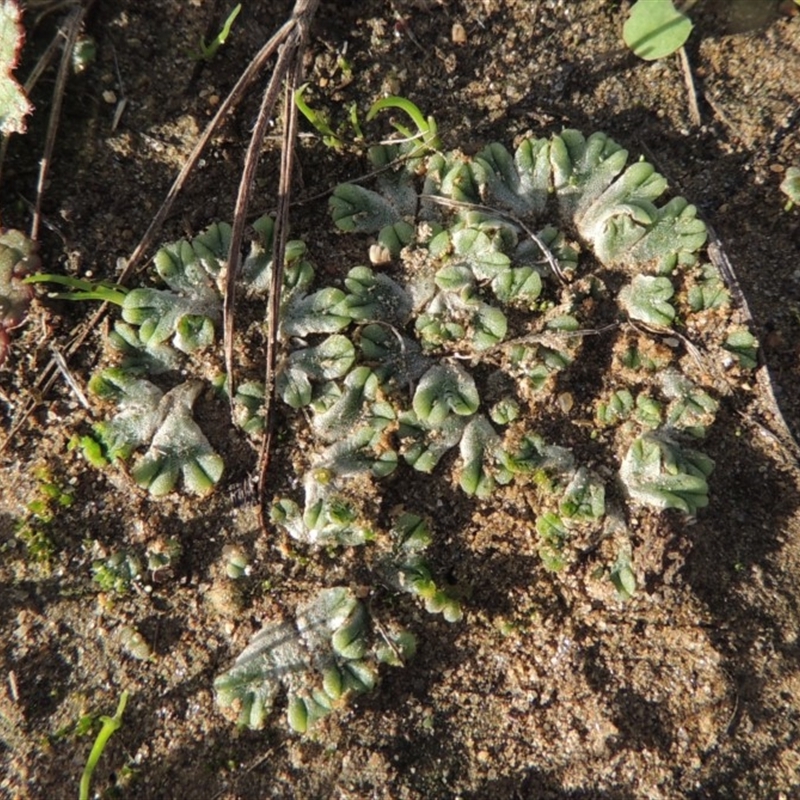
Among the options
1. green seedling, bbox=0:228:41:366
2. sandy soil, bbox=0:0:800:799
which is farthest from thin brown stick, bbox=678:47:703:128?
green seedling, bbox=0:228:41:366

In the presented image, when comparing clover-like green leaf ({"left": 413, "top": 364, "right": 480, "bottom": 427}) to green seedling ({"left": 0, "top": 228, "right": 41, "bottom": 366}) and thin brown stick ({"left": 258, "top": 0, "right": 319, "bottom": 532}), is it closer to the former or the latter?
thin brown stick ({"left": 258, "top": 0, "right": 319, "bottom": 532})

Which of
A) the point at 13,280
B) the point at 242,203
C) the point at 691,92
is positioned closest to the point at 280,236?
the point at 242,203

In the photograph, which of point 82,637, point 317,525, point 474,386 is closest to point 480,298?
point 474,386

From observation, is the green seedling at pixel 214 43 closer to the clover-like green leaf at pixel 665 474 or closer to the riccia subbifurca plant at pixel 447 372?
the riccia subbifurca plant at pixel 447 372

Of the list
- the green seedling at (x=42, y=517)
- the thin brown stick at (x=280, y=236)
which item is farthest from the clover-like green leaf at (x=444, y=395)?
the green seedling at (x=42, y=517)

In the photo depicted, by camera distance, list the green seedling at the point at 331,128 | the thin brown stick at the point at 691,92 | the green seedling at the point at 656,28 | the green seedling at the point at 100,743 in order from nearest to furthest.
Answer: the green seedling at the point at 100,743 < the green seedling at the point at 331,128 < the green seedling at the point at 656,28 < the thin brown stick at the point at 691,92

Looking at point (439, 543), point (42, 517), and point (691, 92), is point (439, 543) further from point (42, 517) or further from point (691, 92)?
point (691, 92)
